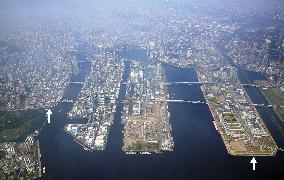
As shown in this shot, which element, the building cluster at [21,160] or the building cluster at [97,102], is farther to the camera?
the building cluster at [97,102]

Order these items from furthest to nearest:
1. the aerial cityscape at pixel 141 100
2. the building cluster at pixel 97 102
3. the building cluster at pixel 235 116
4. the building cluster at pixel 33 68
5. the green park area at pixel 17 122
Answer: the building cluster at pixel 33 68
the green park area at pixel 17 122
the building cluster at pixel 97 102
the building cluster at pixel 235 116
the aerial cityscape at pixel 141 100

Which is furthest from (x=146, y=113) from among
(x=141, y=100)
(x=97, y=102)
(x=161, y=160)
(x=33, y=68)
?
(x=33, y=68)

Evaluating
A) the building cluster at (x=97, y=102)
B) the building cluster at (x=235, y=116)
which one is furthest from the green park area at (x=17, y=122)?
the building cluster at (x=235, y=116)

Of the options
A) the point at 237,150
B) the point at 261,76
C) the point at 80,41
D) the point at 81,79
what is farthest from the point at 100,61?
the point at 237,150

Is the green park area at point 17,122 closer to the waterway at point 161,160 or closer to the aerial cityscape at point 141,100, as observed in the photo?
the aerial cityscape at point 141,100

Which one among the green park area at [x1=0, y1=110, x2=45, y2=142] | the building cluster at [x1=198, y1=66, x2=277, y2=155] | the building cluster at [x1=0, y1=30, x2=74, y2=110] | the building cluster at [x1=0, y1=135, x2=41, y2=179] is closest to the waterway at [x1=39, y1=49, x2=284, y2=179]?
the building cluster at [x1=0, y1=135, x2=41, y2=179]

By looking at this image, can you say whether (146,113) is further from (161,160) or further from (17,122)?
(17,122)

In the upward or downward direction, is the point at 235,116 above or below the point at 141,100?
below
